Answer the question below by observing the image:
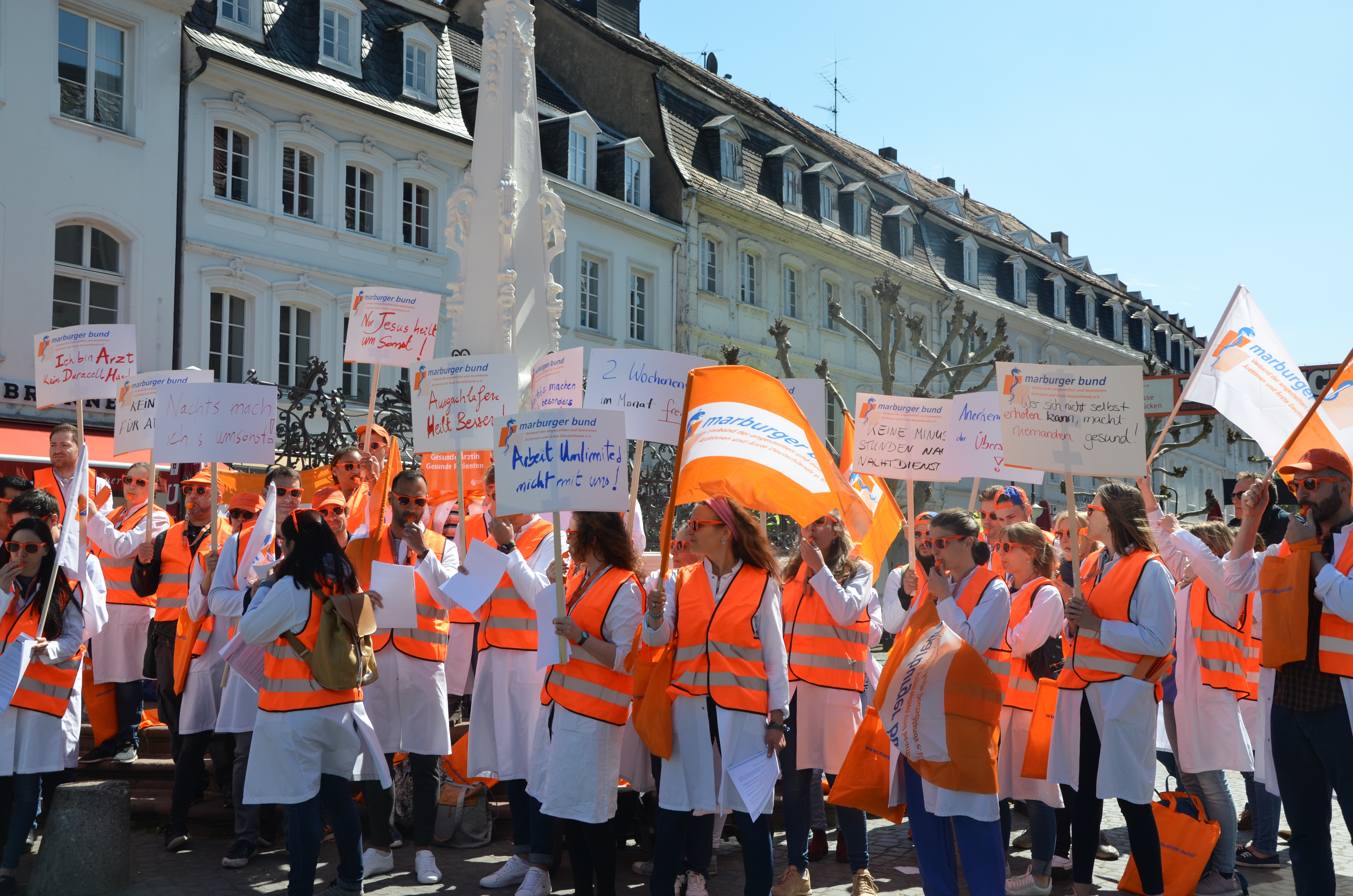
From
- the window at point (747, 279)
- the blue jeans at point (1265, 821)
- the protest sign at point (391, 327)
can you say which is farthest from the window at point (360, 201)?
the blue jeans at point (1265, 821)

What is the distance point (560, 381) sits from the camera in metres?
7.48

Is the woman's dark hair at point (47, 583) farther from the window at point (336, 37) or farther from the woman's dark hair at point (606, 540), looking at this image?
the window at point (336, 37)

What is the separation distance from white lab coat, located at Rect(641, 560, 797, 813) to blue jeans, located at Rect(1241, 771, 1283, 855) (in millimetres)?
3157

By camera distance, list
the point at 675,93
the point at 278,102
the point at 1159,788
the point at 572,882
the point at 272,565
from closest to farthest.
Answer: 1. the point at 272,565
2. the point at 572,882
3. the point at 1159,788
4. the point at 278,102
5. the point at 675,93

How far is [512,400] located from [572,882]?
2.63 meters

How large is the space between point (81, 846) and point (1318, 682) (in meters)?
5.60

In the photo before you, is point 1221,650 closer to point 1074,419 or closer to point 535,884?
point 1074,419

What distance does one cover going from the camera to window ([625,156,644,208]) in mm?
25906

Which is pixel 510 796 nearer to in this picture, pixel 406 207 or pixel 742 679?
pixel 742 679

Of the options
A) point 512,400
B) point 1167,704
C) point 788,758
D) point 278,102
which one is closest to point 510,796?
point 788,758

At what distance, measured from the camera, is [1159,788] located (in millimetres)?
9703

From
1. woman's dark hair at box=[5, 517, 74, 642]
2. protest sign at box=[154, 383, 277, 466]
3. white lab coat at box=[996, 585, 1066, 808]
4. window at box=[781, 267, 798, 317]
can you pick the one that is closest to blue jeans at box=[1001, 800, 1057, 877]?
white lab coat at box=[996, 585, 1066, 808]

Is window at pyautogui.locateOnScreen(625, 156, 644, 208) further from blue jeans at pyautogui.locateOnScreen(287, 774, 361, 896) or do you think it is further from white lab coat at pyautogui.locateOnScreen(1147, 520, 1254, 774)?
blue jeans at pyautogui.locateOnScreen(287, 774, 361, 896)

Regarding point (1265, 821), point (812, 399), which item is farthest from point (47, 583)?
point (1265, 821)
